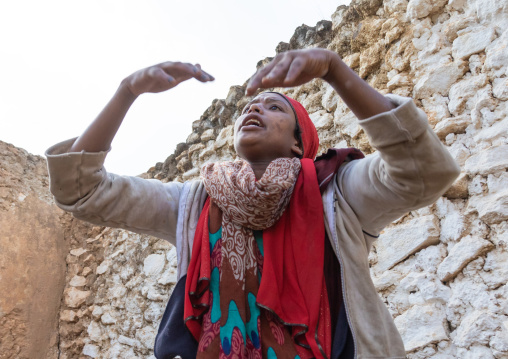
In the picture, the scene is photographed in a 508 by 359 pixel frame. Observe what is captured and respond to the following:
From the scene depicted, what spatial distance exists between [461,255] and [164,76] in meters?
1.29

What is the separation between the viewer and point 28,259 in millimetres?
3217

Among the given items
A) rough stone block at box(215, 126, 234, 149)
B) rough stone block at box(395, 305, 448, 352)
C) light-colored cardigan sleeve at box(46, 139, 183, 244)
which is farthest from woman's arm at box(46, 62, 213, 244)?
rough stone block at box(215, 126, 234, 149)

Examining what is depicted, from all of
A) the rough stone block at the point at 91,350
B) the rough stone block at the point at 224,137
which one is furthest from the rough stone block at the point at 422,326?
the rough stone block at the point at 91,350

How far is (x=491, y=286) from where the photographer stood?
1.37 metres

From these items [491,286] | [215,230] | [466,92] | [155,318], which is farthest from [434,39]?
[155,318]

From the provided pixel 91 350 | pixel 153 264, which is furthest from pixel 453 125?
pixel 91 350

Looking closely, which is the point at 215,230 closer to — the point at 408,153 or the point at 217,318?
the point at 217,318

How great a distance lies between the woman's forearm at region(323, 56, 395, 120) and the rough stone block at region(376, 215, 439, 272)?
3.20 ft

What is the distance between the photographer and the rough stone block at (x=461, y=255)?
1448 mm

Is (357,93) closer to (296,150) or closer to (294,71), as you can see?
(294,71)

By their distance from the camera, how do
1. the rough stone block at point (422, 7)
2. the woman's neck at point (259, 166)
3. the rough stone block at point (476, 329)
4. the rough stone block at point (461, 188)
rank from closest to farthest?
1. the woman's neck at point (259, 166)
2. the rough stone block at point (476, 329)
3. the rough stone block at point (461, 188)
4. the rough stone block at point (422, 7)

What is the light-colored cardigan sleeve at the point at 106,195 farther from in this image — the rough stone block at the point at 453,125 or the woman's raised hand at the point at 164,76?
the rough stone block at the point at 453,125

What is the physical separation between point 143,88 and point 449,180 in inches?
29.9

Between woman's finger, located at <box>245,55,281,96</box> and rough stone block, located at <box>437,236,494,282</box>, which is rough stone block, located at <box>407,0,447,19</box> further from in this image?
woman's finger, located at <box>245,55,281,96</box>
